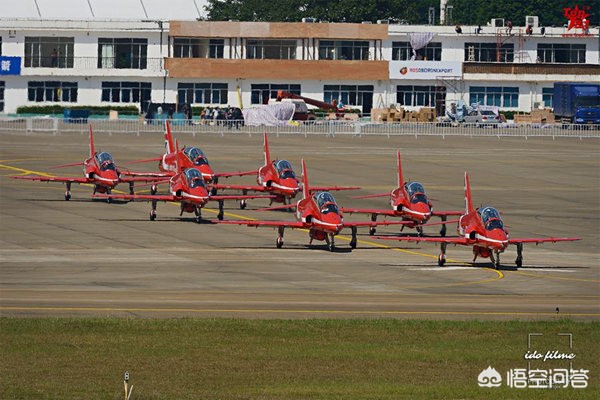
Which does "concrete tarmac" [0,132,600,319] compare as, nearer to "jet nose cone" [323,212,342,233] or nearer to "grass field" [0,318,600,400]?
"jet nose cone" [323,212,342,233]

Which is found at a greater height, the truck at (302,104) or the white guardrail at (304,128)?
the truck at (302,104)

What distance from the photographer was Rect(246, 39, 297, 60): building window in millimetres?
154750

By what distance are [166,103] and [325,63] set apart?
20.5 meters

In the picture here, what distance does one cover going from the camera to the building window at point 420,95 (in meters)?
156

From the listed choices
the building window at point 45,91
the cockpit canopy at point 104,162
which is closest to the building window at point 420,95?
the building window at point 45,91

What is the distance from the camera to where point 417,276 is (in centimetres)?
4847

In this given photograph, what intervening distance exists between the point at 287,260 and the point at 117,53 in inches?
4019

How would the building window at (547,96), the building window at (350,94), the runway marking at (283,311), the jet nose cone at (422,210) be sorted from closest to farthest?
the runway marking at (283,311), the jet nose cone at (422,210), the building window at (350,94), the building window at (547,96)

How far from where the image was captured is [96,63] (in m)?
150

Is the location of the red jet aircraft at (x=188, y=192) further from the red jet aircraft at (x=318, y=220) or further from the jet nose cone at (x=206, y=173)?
the jet nose cone at (x=206, y=173)

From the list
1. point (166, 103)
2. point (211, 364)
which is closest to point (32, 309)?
point (211, 364)

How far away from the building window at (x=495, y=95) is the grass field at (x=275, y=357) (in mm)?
119508

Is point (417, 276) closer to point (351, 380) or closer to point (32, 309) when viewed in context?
point (32, 309)

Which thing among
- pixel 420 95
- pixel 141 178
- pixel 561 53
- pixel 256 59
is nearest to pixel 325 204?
pixel 141 178
